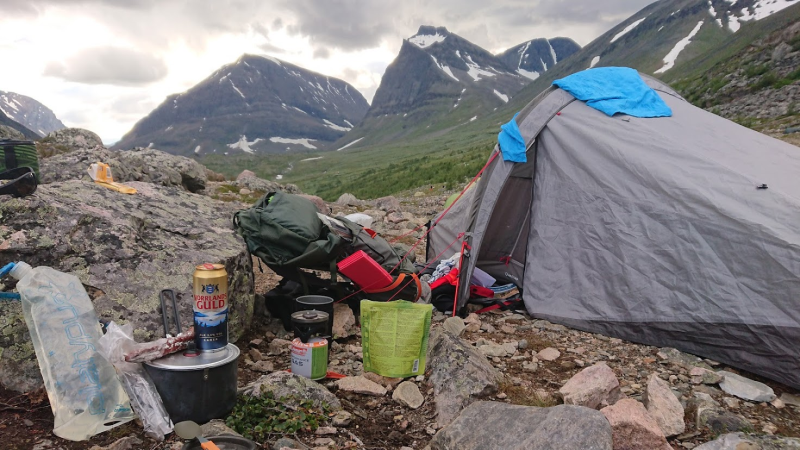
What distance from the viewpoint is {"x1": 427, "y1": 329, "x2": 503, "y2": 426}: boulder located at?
13.5ft

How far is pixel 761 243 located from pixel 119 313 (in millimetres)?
5779

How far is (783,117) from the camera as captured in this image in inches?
797

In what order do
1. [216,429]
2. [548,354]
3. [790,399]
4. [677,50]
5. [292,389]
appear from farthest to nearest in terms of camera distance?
1. [677,50]
2. [548,354]
3. [790,399]
4. [292,389]
5. [216,429]

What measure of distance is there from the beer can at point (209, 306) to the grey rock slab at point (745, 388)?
4.26 metres

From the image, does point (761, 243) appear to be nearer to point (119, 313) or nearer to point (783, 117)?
point (119, 313)

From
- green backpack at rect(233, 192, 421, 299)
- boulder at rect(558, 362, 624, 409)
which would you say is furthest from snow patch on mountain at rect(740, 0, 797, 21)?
boulder at rect(558, 362, 624, 409)

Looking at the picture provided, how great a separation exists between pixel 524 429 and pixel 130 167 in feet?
40.1

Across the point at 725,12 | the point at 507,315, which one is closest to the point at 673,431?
the point at 507,315

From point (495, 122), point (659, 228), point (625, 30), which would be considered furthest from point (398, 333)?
point (625, 30)

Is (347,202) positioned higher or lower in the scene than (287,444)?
higher

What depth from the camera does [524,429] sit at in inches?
130

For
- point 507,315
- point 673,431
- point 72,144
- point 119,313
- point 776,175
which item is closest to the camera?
point 673,431

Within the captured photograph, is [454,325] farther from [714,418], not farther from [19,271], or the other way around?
[19,271]

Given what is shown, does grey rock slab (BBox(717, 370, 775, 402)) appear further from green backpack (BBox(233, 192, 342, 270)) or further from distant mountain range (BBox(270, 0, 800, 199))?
distant mountain range (BBox(270, 0, 800, 199))
